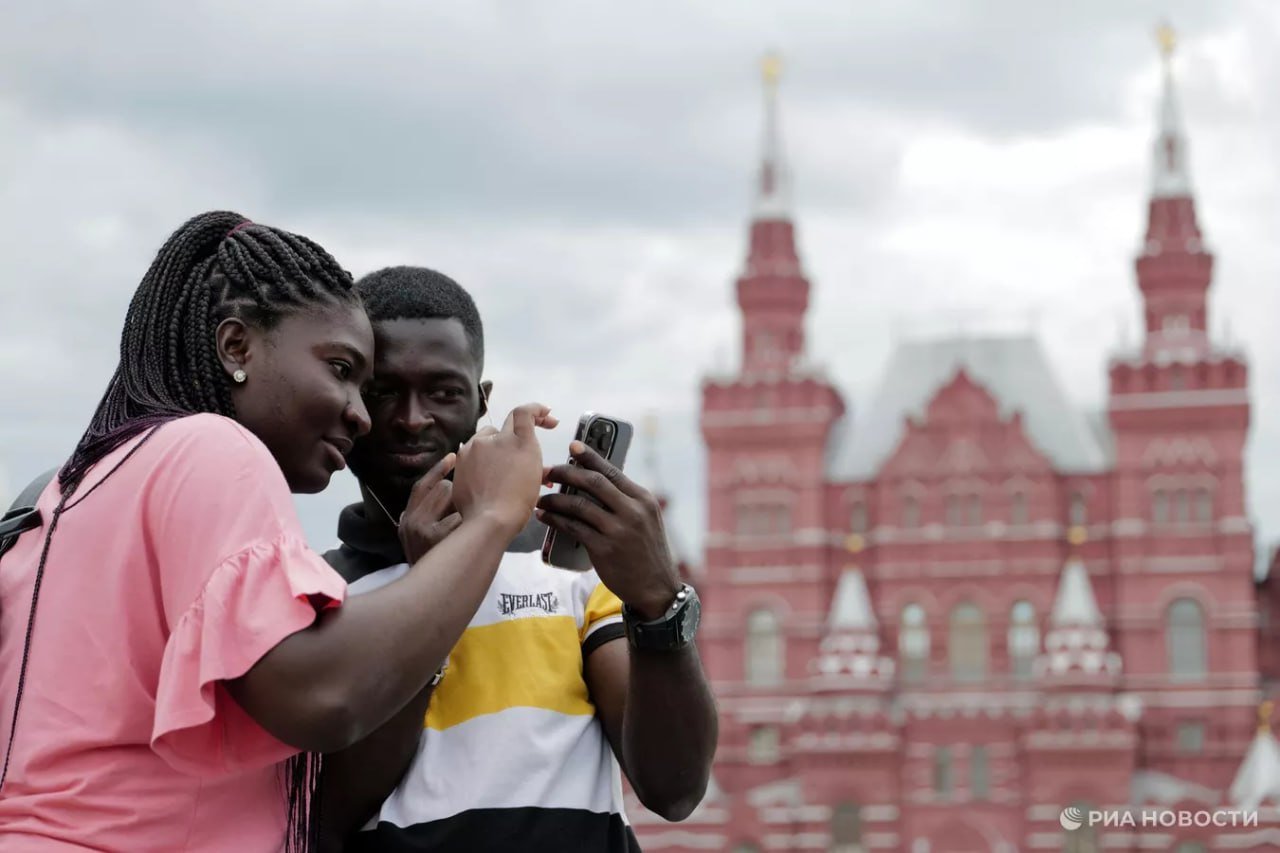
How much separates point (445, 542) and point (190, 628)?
324 mm

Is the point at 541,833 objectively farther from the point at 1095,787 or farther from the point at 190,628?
the point at 1095,787

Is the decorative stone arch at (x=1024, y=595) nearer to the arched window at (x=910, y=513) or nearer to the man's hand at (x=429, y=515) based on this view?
the arched window at (x=910, y=513)

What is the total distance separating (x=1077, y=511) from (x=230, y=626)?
1395 inches

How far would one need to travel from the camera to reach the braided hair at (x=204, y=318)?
229 cm

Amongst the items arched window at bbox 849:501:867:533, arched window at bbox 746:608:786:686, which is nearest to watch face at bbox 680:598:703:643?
arched window at bbox 746:608:786:686

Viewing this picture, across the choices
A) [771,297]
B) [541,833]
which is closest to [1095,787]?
[771,297]

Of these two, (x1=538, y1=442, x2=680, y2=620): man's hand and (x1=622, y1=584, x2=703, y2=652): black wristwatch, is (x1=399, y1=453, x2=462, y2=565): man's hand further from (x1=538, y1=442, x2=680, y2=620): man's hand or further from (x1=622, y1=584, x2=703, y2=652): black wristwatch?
(x1=622, y1=584, x2=703, y2=652): black wristwatch

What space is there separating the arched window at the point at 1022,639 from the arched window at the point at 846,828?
432 cm

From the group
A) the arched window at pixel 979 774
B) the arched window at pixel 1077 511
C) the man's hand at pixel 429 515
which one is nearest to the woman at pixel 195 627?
the man's hand at pixel 429 515

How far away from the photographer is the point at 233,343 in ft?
7.62

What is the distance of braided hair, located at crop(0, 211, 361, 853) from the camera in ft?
7.50

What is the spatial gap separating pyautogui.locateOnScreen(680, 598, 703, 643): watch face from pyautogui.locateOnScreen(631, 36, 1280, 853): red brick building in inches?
1187

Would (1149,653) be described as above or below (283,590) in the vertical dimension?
above

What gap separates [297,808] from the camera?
2.29 m
